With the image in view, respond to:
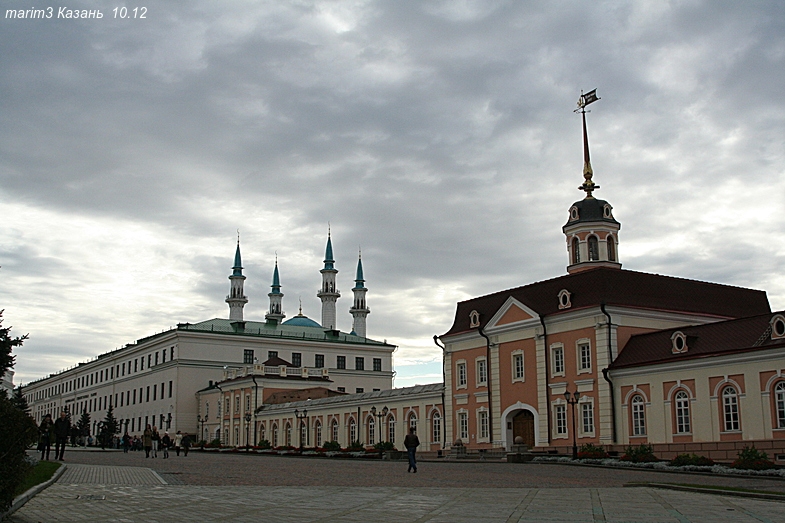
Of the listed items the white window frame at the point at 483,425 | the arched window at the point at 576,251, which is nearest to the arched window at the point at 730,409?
the white window frame at the point at 483,425

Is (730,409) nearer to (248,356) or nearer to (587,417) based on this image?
(587,417)

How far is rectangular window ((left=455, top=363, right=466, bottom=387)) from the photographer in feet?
153

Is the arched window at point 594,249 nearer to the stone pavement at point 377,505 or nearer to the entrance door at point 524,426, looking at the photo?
the entrance door at point 524,426

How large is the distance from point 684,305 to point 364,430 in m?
22.8

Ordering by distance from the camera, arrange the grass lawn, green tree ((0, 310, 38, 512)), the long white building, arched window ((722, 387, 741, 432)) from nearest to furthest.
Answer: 1. green tree ((0, 310, 38, 512))
2. the grass lawn
3. arched window ((722, 387, 741, 432))
4. the long white building

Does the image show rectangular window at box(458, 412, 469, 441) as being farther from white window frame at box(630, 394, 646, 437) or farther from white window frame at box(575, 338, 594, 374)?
white window frame at box(630, 394, 646, 437)

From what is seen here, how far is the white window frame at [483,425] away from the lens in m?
44.4

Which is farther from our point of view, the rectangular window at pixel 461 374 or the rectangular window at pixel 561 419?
the rectangular window at pixel 461 374

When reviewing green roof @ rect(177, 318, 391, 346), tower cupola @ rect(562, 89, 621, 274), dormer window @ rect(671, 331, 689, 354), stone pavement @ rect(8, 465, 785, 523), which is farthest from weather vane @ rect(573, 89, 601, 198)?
green roof @ rect(177, 318, 391, 346)

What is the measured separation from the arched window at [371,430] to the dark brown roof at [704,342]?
67.4 ft

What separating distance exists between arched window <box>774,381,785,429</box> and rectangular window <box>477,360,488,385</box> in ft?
56.1

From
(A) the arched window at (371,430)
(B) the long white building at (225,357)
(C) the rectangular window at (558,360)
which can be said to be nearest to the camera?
(C) the rectangular window at (558,360)

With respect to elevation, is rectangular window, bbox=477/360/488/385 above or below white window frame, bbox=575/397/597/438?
above

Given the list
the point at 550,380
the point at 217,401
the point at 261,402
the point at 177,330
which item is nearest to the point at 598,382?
the point at 550,380
